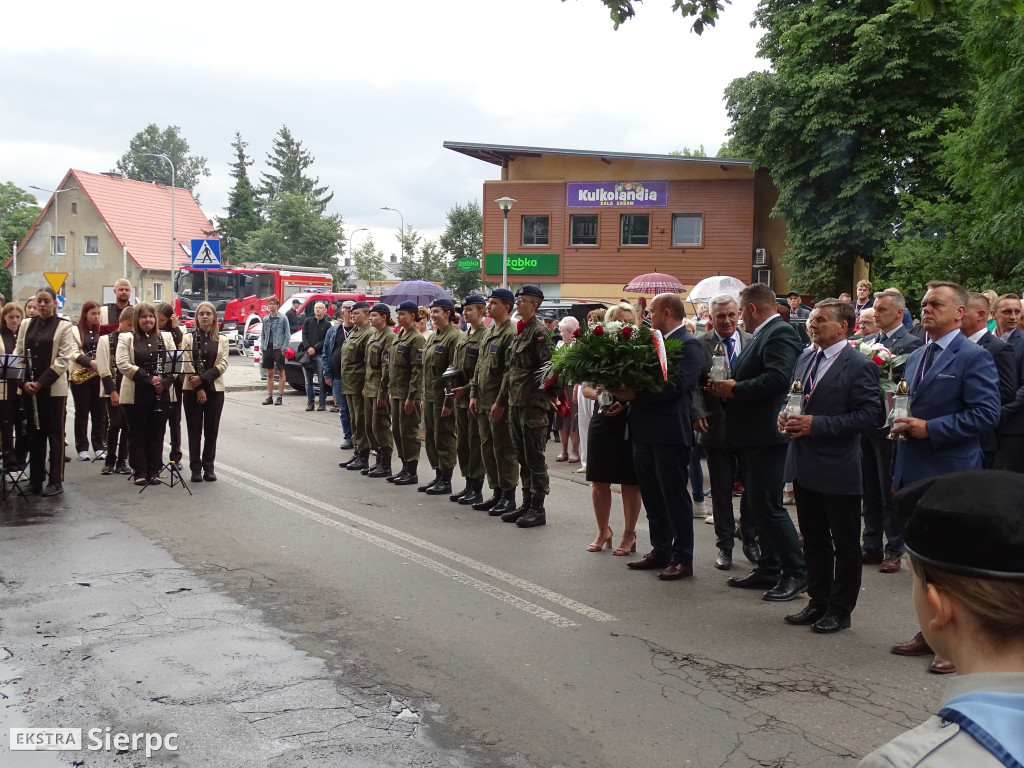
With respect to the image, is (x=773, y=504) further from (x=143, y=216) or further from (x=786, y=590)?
(x=143, y=216)

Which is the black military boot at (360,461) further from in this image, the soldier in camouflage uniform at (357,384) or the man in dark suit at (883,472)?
the man in dark suit at (883,472)

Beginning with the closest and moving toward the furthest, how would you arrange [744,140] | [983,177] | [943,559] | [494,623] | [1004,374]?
[943,559] → [494,623] → [1004,374] → [983,177] → [744,140]

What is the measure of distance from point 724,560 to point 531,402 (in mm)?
2466

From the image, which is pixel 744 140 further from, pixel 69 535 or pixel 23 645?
pixel 23 645

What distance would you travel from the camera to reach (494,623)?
621cm

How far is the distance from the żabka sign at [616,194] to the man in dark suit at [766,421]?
3458cm

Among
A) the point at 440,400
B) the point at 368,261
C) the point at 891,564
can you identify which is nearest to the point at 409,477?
the point at 440,400

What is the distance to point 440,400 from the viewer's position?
11.0 metres

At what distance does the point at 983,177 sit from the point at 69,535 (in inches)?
688

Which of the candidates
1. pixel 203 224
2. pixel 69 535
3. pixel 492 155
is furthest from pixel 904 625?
pixel 203 224

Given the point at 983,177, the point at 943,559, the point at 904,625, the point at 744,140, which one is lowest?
the point at 904,625

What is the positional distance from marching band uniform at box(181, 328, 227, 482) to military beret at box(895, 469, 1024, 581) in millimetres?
10607

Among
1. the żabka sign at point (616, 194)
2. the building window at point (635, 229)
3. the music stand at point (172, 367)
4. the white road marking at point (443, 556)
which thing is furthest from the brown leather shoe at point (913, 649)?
the building window at point (635, 229)

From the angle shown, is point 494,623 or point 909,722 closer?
point 909,722
